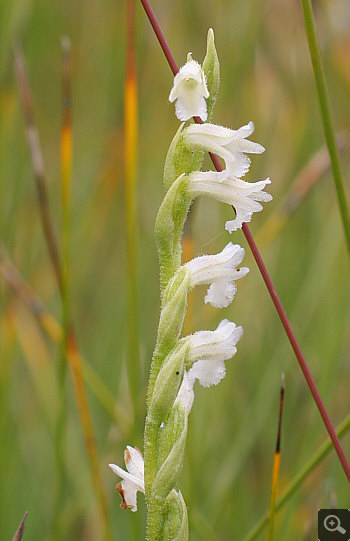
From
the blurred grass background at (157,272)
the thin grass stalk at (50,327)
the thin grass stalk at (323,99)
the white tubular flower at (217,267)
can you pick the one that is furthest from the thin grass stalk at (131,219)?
the thin grass stalk at (323,99)

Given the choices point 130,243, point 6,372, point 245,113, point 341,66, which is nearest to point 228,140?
point 130,243

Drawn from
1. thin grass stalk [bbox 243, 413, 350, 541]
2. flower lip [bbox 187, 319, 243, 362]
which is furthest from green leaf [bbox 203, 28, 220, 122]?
thin grass stalk [bbox 243, 413, 350, 541]

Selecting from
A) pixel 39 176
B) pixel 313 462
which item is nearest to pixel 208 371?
pixel 313 462

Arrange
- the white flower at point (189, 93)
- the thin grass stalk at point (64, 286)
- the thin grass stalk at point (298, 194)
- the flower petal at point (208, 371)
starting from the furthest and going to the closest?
the thin grass stalk at point (298, 194), the thin grass stalk at point (64, 286), the flower petal at point (208, 371), the white flower at point (189, 93)

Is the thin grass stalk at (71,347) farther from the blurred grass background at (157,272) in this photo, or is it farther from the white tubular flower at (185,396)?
the white tubular flower at (185,396)

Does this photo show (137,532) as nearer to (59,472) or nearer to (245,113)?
(59,472)

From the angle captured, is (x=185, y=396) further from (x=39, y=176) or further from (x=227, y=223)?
(x=39, y=176)
